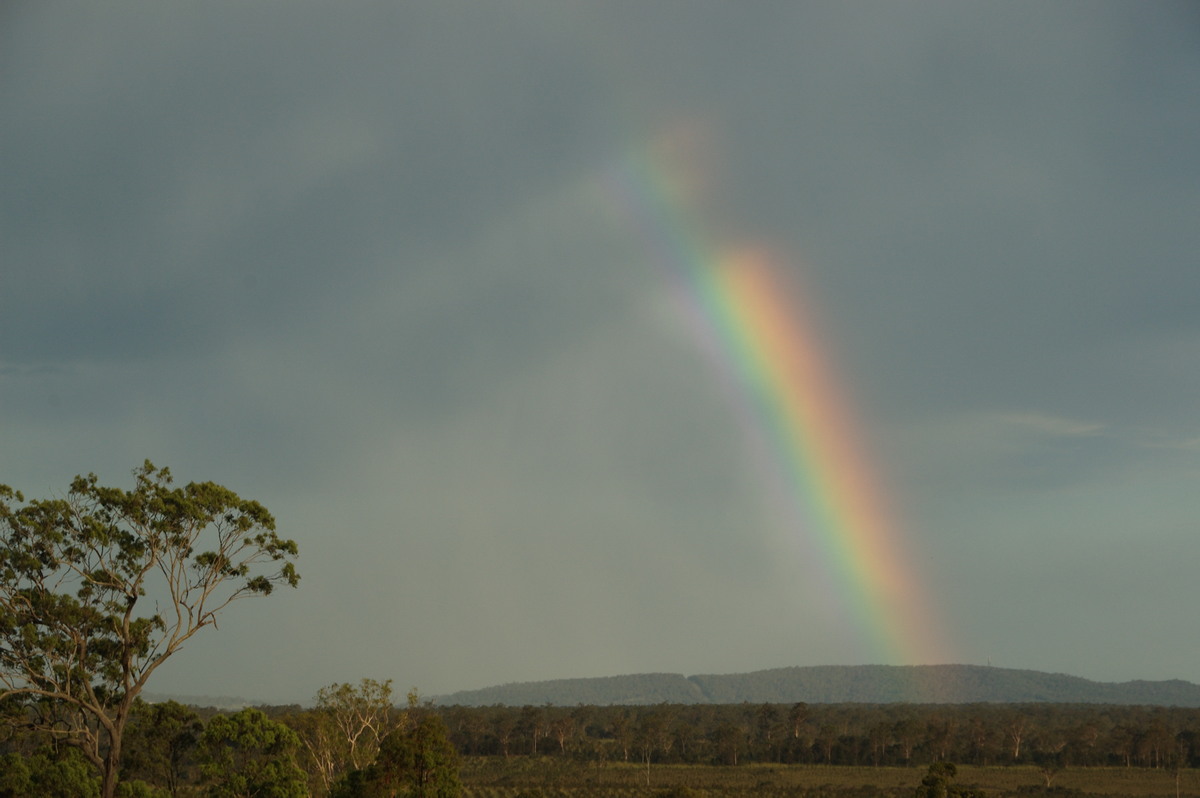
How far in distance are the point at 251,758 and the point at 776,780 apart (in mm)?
76104

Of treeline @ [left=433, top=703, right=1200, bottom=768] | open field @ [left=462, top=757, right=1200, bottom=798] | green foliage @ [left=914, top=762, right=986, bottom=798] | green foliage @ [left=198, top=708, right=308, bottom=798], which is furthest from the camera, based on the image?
treeline @ [left=433, top=703, right=1200, bottom=768]

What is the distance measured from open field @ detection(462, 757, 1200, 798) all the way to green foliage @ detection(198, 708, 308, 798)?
149 feet

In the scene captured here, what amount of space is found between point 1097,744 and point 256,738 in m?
114

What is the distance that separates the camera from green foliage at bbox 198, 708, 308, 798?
1378 inches

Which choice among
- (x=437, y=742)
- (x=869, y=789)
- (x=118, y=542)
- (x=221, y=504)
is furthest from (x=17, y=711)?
(x=869, y=789)

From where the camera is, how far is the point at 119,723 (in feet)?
118

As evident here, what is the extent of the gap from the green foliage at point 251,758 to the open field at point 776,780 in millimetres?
45464

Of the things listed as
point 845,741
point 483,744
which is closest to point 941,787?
point 845,741

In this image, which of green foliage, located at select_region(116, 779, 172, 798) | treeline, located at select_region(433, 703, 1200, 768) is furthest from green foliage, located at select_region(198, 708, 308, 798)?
treeline, located at select_region(433, 703, 1200, 768)

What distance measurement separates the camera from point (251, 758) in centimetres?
3634

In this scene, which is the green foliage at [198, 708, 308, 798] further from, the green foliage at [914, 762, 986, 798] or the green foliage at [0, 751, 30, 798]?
the green foliage at [914, 762, 986, 798]

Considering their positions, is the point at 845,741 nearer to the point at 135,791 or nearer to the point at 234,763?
the point at 234,763

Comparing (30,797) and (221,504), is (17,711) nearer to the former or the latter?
(30,797)

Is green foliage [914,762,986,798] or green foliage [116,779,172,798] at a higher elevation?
green foliage [914,762,986,798]
